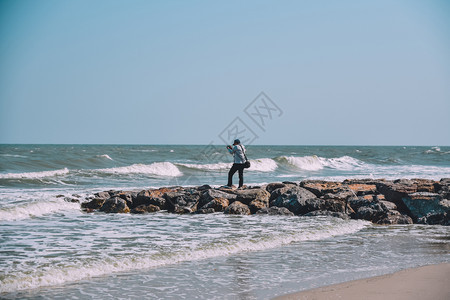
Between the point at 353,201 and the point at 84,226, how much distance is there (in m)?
6.42

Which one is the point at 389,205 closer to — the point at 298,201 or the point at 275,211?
the point at 298,201

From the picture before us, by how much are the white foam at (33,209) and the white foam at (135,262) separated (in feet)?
16.6

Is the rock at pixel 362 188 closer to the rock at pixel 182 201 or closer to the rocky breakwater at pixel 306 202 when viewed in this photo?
the rocky breakwater at pixel 306 202

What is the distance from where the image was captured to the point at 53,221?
10.2 metres

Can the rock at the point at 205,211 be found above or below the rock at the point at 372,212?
below

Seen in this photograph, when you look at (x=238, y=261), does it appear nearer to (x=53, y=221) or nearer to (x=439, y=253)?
(x=439, y=253)

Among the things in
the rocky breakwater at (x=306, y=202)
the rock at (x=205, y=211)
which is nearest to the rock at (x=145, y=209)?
the rocky breakwater at (x=306, y=202)

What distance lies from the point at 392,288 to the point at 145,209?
783 cm

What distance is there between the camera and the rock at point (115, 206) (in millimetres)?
11930

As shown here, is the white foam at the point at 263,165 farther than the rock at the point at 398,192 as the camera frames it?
Yes

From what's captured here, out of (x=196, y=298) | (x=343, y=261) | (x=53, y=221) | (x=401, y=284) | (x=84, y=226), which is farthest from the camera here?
(x=53, y=221)

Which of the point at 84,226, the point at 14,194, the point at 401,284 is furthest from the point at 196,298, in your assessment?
the point at 14,194

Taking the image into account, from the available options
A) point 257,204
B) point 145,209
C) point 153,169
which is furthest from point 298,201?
point 153,169

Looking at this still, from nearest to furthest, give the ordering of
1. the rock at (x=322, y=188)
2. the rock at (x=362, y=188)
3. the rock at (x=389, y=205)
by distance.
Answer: the rock at (x=389, y=205) → the rock at (x=322, y=188) → the rock at (x=362, y=188)
